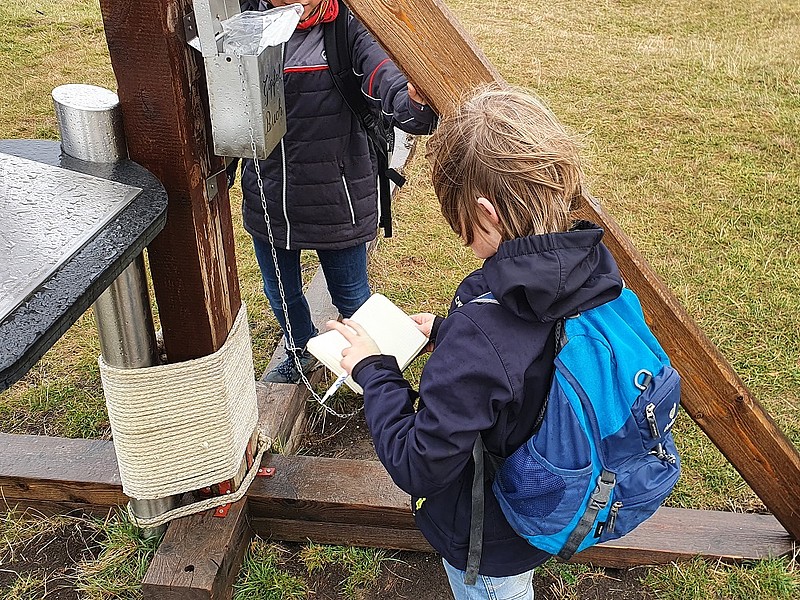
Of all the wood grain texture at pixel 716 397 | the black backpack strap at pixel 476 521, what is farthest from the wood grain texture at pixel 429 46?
the black backpack strap at pixel 476 521

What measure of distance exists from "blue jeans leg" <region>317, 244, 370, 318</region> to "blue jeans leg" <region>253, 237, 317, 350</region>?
100mm

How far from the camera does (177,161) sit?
1569 mm

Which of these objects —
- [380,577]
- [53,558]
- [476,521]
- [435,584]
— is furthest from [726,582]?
[53,558]

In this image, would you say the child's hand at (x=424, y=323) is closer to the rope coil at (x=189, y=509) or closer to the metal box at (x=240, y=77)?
the metal box at (x=240, y=77)

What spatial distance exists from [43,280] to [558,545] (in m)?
0.97

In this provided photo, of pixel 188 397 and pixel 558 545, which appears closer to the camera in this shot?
pixel 558 545

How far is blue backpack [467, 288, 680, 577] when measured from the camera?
1308 mm

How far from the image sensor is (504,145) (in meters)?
1.31

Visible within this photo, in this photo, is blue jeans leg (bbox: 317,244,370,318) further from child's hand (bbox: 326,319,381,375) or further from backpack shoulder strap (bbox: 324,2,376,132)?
child's hand (bbox: 326,319,381,375)

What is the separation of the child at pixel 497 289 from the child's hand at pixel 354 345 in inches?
3.2

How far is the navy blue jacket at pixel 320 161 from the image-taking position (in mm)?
2281

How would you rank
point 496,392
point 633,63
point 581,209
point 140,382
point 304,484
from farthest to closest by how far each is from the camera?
point 633,63, point 304,484, point 140,382, point 581,209, point 496,392

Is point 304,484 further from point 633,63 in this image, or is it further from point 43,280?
point 633,63

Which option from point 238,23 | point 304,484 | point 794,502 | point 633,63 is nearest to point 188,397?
point 304,484
